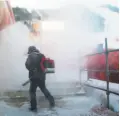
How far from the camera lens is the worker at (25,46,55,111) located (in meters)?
1.67

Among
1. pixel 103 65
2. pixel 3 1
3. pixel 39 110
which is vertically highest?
pixel 3 1

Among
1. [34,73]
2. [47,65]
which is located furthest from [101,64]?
[34,73]

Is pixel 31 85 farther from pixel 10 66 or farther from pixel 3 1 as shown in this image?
pixel 3 1

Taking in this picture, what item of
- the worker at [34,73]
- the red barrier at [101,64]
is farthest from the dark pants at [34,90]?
the red barrier at [101,64]

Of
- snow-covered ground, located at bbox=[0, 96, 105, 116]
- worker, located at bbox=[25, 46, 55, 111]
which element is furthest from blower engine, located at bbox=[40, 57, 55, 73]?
snow-covered ground, located at bbox=[0, 96, 105, 116]

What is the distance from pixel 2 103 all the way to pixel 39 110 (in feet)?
0.90

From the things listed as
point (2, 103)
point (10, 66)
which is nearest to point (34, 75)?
point (10, 66)

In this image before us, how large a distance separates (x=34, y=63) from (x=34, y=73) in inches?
2.9

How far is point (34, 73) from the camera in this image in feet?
5.53

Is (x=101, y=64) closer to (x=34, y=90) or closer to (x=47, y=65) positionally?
(x=47, y=65)

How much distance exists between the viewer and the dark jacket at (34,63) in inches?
66.1

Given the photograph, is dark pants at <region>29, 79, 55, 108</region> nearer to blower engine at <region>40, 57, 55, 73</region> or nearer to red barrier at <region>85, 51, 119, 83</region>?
blower engine at <region>40, 57, 55, 73</region>

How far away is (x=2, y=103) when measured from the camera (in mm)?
1653

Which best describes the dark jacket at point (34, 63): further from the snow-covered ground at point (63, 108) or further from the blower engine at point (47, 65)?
the snow-covered ground at point (63, 108)
